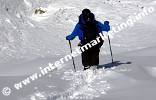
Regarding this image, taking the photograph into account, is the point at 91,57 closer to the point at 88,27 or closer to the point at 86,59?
the point at 86,59

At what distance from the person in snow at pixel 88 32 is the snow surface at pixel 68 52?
1.33 feet

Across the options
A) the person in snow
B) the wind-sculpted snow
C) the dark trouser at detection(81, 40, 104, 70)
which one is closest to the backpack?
the person in snow

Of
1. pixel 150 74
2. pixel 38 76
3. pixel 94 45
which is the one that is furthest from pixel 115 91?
pixel 38 76

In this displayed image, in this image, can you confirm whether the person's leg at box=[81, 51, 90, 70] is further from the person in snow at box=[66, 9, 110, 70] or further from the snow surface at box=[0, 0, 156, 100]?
the snow surface at box=[0, 0, 156, 100]

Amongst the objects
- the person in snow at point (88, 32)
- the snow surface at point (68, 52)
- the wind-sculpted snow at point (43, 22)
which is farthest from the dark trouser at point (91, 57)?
the wind-sculpted snow at point (43, 22)

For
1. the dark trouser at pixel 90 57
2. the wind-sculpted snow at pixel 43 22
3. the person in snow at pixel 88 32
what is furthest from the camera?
the wind-sculpted snow at pixel 43 22

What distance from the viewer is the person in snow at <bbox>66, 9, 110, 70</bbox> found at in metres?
9.43

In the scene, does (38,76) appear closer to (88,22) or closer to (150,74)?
(88,22)

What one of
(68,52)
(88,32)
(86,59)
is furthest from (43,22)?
(88,32)

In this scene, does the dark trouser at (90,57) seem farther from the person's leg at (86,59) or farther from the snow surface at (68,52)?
the snow surface at (68,52)

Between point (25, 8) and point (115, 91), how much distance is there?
12.2 metres

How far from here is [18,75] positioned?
414 inches

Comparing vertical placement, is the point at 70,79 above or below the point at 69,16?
below

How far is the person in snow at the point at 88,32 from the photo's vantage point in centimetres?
943
